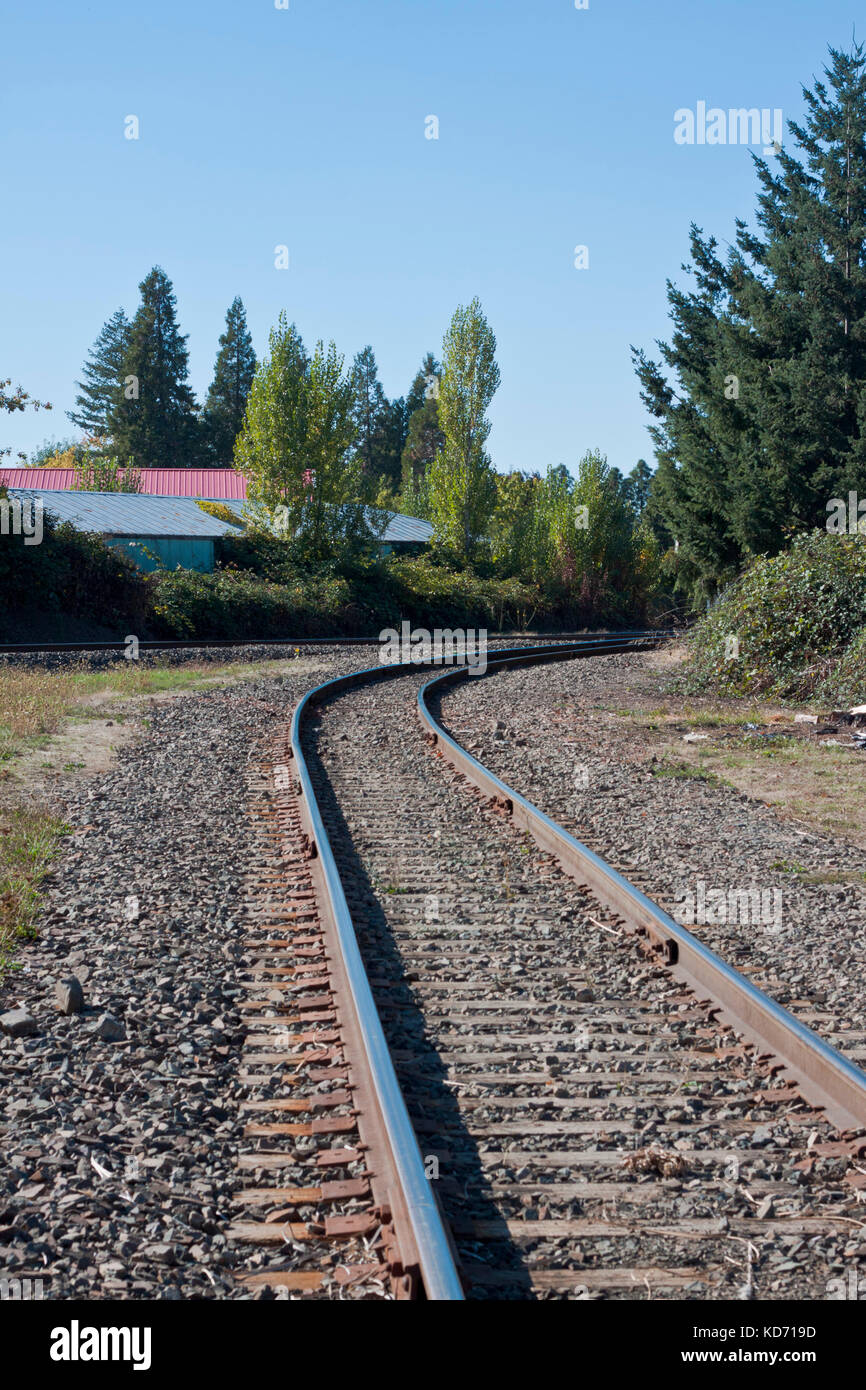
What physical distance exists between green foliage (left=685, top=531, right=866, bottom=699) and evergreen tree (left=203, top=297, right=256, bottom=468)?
7068 cm

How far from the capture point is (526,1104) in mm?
4074

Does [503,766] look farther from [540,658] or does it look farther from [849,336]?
[849,336]

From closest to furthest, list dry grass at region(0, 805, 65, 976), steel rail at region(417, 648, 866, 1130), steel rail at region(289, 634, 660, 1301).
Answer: steel rail at region(289, 634, 660, 1301)
steel rail at region(417, 648, 866, 1130)
dry grass at region(0, 805, 65, 976)

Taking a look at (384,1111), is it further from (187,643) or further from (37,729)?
(187,643)

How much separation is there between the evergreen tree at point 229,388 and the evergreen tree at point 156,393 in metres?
2.43

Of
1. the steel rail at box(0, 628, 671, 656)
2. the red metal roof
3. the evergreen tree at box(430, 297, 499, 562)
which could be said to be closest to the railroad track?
the steel rail at box(0, 628, 671, 656)

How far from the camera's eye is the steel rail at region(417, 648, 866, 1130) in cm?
395

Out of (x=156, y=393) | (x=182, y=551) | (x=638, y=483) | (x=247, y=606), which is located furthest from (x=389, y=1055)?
(x=638, y=483)

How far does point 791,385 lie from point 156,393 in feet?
207

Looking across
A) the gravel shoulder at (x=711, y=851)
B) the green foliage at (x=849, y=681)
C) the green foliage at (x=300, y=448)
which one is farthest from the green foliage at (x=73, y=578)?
the green foliage at (x=849, y=681)

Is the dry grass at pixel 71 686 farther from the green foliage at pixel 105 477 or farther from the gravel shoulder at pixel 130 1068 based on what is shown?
the green foliage at pixel 105 477

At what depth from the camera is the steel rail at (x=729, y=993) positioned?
156 inches

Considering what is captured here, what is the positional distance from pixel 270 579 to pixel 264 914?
32734 mm

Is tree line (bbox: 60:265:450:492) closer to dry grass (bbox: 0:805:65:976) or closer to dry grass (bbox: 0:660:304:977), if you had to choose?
dry grass (bbox: 0:660:304:977)
